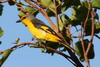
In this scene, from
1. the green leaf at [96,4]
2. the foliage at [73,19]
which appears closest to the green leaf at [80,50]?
the foliage at [73,19]

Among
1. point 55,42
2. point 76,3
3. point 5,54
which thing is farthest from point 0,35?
point 76,3

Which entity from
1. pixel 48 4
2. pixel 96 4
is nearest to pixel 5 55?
pixel 48 4

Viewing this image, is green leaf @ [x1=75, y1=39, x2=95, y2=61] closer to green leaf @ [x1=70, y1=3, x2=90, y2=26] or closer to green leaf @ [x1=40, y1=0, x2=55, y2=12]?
green leaf @ [x1=70, y1=3, x2=90, y2=26]

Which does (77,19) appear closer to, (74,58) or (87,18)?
(87,18)

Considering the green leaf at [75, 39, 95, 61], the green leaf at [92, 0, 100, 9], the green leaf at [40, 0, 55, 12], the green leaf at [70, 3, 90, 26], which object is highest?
the green leaf at [92, 0, 100, 9]

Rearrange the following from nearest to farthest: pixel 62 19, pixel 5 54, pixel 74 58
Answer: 1. pixel 74 58
2. pixel 5 54
3. pixel 62 19

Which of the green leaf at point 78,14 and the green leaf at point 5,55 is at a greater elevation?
the green leaf at point 78,14

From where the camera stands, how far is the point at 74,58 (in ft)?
3.89

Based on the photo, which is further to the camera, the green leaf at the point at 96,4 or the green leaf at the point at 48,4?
the green leaf at the point at 48,4

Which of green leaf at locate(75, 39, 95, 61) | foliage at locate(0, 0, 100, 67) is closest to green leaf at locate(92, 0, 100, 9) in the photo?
foliage at locate(0, 0, 100, 67)

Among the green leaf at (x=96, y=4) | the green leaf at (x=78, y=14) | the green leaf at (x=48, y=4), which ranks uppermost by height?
the green leaf at (x=96, y=4)

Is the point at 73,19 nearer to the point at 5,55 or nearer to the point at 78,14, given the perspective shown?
the point at 78,14

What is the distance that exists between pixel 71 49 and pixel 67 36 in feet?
0.29

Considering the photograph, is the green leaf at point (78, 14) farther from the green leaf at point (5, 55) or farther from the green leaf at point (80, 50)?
the green leaf at point (5, 55)
